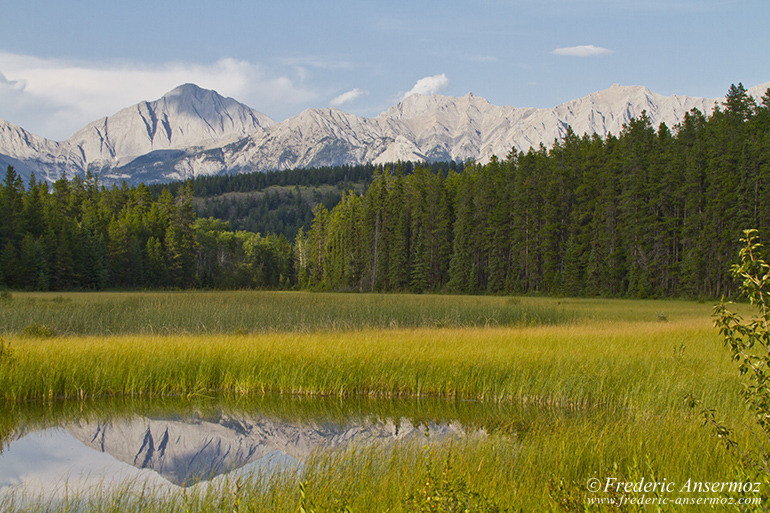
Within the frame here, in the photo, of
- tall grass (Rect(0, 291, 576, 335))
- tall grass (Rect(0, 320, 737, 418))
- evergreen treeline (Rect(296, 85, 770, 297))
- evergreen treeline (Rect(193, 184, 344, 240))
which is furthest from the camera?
evergreen treeline (Rect(193, 184, 344, 240))

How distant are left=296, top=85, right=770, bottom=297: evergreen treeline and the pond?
35693mm

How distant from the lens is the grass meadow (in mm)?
5184

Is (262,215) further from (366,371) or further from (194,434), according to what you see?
(194,434)

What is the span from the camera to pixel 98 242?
2729 inches

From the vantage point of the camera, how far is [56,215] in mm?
68000

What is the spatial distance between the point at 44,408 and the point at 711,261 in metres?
47.6

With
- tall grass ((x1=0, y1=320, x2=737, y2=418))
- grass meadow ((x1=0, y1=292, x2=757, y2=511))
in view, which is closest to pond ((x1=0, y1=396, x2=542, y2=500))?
grass meadow ((x1=0, y1=292, x2=757, y2=511))

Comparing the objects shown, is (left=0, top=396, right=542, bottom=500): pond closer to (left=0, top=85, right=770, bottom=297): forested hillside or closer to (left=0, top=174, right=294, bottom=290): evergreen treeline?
(left=0, top=85, right=770, bottom=297): forested hillside

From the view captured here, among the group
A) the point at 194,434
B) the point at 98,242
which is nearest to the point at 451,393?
the point at 194,434

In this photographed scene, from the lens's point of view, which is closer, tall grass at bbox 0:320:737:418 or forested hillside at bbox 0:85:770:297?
tall grass at bbox 0:320:737:418

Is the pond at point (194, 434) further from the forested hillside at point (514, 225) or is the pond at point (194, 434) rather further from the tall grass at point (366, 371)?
the forested hillside at point (514, 225)

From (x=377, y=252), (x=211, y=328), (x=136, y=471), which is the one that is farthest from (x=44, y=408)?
(x=377, y=252)

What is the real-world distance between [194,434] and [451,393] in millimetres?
5293

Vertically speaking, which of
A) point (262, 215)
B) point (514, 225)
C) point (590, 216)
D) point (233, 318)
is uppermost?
point (262, 215)
